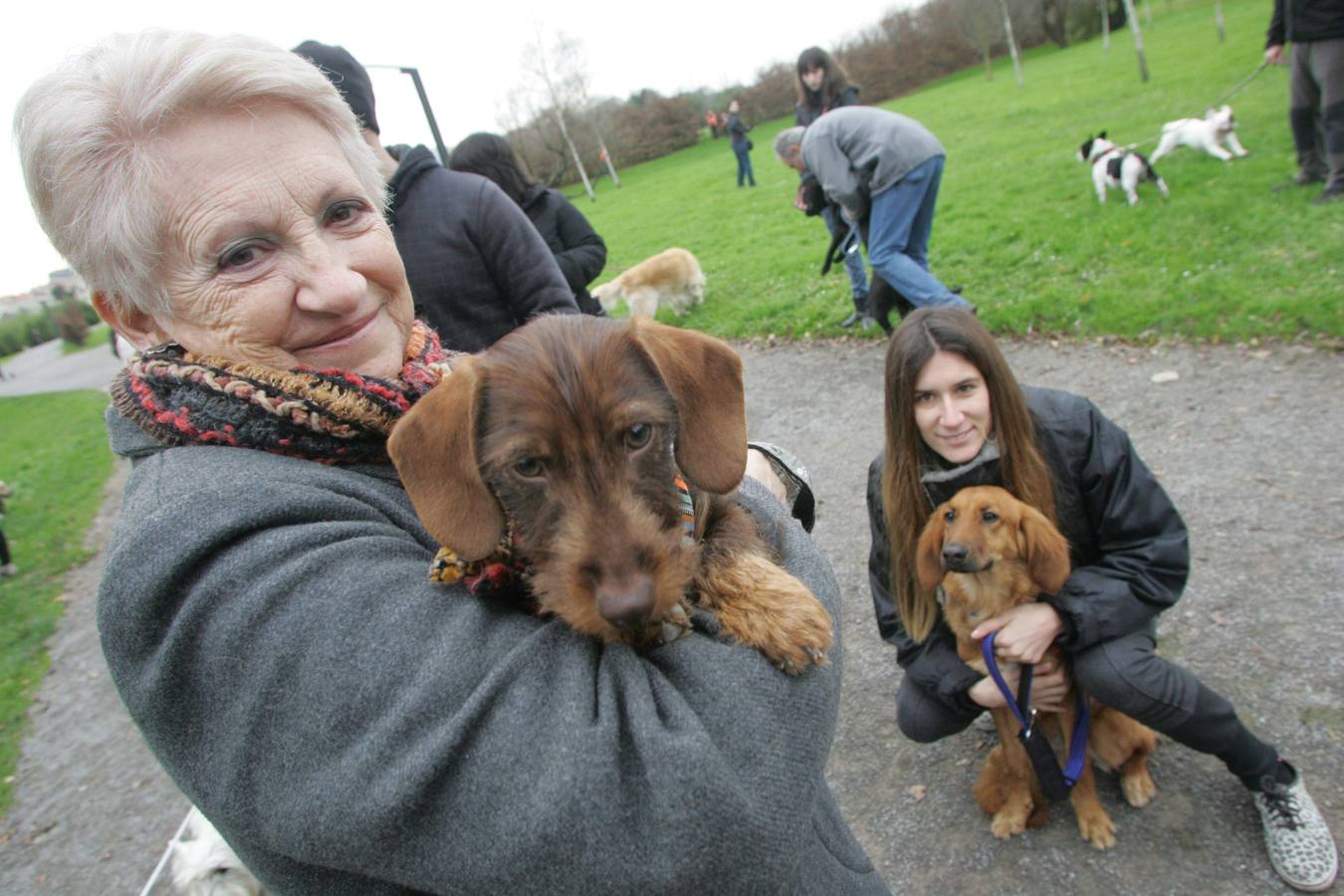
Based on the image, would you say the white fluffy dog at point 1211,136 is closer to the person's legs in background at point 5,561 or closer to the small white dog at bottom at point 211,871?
the small white dog at bottom at point 211,871

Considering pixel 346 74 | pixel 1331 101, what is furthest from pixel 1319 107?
pixel 346 74

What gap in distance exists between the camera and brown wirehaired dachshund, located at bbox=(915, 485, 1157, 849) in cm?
305

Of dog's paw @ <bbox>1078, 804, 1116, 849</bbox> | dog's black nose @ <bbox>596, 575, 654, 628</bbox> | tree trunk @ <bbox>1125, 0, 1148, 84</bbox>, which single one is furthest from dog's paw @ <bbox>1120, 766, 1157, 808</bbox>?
tree trunk @ <bbox>1125, 0, 1148, 84</bbox>

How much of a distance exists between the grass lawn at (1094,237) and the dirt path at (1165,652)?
2.19 ft

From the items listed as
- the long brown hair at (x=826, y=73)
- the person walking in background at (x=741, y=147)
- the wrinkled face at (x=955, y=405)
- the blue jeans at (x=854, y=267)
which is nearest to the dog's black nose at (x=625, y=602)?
the wrinkled face at (x=955, y=405)

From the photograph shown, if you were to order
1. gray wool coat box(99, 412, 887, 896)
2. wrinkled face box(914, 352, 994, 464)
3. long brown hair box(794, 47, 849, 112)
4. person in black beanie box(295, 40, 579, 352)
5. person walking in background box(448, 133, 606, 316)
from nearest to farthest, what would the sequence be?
1. gray wool coat box(99, 412, 887, 896)
2. wrinkled face box(914, 352, 994, 464)
3. person in black beanie box(295, 40, 579, 352)
4. person walking in background box(448, 133, 606, 316)
5. long brown hair box(794, 47, 849, 112)

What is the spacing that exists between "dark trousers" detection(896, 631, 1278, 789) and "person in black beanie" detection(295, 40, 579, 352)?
2.89 metres

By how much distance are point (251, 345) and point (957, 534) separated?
2571 mm

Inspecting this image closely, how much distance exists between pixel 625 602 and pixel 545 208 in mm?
6055

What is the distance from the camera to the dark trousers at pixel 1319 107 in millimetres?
7848

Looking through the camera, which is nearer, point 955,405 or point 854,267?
point 955,405

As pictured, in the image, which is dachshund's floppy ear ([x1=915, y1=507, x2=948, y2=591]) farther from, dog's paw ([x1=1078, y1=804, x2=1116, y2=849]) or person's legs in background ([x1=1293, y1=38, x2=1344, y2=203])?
person's legs in background ([x1=1293, y1=38, x2=1344, y2=203])

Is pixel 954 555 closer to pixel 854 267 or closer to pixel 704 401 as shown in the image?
pixel 704 401

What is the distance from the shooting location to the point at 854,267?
9.34m
